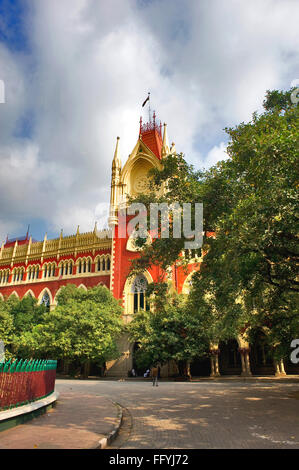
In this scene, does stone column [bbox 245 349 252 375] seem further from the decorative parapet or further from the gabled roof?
the gabled roof

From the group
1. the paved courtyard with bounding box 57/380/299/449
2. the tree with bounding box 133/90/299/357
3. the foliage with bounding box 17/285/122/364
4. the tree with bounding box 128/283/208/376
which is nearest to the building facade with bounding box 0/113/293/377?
the tree with bounding box 128/283/208/376

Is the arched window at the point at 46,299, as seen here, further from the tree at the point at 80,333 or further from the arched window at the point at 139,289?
the arched window at the point at 139,289

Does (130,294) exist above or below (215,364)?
above

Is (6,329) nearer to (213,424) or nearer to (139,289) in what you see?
(139,289)

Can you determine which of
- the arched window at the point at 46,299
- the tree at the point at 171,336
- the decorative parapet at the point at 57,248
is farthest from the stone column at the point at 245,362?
the arched window at the point at 46,299

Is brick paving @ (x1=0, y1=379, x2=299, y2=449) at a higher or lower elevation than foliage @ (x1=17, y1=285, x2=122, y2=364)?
lower

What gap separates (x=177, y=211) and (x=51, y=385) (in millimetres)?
7696

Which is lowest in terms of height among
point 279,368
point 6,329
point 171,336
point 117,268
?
point 279,368

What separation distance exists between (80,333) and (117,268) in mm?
8684

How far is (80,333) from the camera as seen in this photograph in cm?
2550

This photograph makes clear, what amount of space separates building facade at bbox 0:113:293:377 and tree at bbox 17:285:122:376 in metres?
3.21

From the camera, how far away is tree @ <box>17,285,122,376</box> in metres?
24.8

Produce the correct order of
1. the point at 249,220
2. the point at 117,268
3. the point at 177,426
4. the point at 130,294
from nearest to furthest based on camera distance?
the point at 177,426 → the point at 249,220 → the point at 130,294 → the point at 117,268

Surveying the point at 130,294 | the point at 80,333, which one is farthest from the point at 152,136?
the point at 80,333
